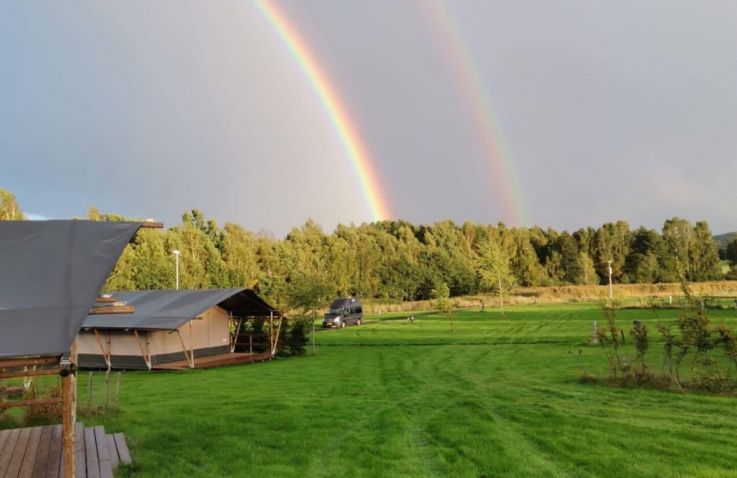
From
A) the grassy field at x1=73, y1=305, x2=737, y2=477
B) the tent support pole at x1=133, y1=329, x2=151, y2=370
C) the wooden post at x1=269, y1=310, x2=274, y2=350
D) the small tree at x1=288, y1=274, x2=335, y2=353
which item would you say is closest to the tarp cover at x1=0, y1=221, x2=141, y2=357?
the grassy field at x1=73, y1=305, x2=737, y2=477

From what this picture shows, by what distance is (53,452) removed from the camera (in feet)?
22.7

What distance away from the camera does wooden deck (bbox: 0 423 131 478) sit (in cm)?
612

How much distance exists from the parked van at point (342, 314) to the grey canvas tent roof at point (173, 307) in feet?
46.4

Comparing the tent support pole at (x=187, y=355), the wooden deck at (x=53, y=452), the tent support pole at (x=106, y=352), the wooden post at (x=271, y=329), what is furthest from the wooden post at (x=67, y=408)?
the wooden post at (x=271, y=329)

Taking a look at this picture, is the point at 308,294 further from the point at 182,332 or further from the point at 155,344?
the point at 155,344

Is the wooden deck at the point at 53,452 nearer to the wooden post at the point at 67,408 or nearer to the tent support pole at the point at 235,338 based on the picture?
the wooden post at the point at 67,408

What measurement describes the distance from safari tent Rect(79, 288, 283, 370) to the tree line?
8.14 feet

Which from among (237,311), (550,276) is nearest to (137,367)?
(237,311)

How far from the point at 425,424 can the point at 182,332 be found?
14995mm

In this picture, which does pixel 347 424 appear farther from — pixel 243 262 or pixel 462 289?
pixel 462 289

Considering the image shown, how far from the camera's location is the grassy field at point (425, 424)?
6891mm

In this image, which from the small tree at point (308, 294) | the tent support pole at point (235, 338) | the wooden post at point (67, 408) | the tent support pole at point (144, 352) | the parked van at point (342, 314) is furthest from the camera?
the parked van at point (342, 314)

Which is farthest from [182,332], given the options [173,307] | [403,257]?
[403,257]

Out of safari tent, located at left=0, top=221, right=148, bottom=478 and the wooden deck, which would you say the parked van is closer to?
the wooden deck
